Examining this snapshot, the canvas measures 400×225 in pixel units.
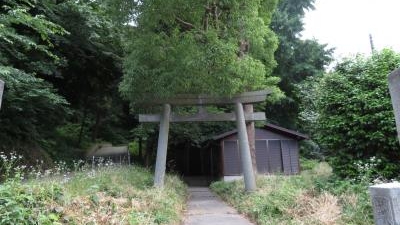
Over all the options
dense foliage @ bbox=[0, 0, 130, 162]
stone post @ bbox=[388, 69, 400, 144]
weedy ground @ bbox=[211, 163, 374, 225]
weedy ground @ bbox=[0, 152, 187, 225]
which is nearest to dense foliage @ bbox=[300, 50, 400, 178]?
weedy ground @ bbox=[211, 163, 374, 225]

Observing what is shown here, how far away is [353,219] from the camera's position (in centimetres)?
595

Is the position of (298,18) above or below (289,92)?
above

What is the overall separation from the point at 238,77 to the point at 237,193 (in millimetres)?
3644

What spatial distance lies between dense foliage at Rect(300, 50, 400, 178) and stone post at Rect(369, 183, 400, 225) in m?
3.04

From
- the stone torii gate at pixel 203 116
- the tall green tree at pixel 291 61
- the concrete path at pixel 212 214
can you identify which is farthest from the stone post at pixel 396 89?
the tall green tree at pixel 291 61

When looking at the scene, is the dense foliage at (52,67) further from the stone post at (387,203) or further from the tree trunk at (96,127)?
the stone post at (387,203)

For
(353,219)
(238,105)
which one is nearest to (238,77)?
(238,105)

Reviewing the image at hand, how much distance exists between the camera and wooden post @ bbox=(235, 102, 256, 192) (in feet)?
35.6

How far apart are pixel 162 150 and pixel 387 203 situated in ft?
25.0

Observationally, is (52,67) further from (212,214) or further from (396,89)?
(396,89)

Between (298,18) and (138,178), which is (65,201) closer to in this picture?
(138,178)

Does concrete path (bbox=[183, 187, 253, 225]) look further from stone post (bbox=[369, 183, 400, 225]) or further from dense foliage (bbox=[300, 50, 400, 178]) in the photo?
stone post (bbox=[369, 183, 400, 225])

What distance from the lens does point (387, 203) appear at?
14.2 feet

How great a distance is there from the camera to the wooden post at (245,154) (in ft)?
35.6
